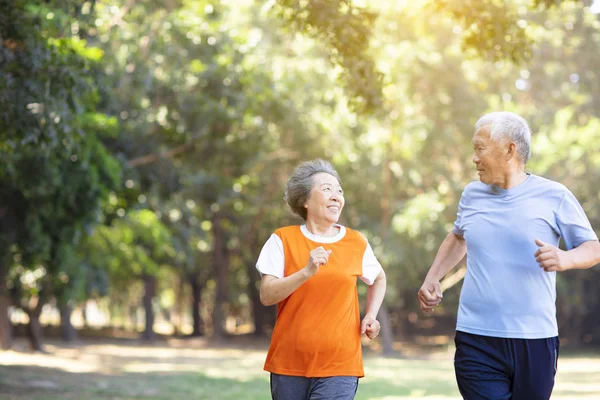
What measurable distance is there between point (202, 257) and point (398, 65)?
19421mm

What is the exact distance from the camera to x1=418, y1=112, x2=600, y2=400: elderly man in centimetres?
481

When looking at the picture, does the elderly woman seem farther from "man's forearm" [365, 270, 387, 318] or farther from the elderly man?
the elderly man

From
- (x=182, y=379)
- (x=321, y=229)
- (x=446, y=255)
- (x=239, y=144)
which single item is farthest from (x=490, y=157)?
(x=239, y=144)

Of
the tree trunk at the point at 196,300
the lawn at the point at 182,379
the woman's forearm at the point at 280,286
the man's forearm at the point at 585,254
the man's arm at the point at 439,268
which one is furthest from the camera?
the tree trunk at the point at 196,300

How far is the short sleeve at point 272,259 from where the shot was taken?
199 inches

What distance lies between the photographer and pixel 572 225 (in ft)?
15.9

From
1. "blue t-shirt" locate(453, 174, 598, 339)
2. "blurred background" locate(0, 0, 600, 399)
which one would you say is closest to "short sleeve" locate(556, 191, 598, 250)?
"blue t-shirt" locate(453, 174, 598, 339)

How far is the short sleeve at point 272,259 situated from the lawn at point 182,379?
972 centimetres

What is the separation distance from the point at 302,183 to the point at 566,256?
1.50 m

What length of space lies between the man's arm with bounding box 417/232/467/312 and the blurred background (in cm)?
480

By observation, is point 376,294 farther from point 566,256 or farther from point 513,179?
point 566,256

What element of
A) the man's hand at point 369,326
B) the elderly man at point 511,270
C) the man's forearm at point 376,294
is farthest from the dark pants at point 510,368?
the man's forearm at point 376,294

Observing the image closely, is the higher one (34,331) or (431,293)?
(431,293)

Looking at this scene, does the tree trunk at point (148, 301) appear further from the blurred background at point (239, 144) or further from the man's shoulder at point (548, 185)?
the man's shoulder at point (548, 185)
